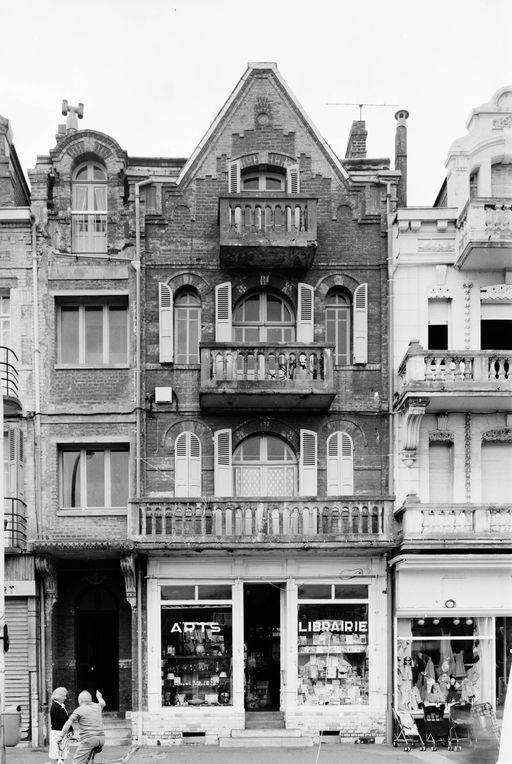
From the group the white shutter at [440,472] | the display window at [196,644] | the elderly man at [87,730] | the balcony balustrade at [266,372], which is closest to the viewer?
the elderly man at [87,730]

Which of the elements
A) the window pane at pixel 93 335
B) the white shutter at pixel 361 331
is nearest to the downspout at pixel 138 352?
the window pane at pixel 93 335

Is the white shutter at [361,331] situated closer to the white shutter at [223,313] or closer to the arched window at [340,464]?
the arched window at [340,464]

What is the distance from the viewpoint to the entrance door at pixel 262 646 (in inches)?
866

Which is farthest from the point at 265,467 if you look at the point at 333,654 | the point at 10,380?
the point at 10,380

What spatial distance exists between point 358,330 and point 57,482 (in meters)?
7.64

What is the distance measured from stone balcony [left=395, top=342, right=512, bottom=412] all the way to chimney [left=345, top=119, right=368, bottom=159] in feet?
23.4

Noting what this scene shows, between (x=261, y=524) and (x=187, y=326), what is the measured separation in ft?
16.1

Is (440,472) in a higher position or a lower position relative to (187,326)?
lower

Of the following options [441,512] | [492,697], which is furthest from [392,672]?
[441,512]

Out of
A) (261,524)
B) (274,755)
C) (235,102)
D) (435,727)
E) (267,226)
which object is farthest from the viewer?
(235,102)

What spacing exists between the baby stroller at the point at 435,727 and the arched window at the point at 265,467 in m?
→ 5.53

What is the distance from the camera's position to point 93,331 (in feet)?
74.5

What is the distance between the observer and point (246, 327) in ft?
74.8

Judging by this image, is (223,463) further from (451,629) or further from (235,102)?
(235,102)
